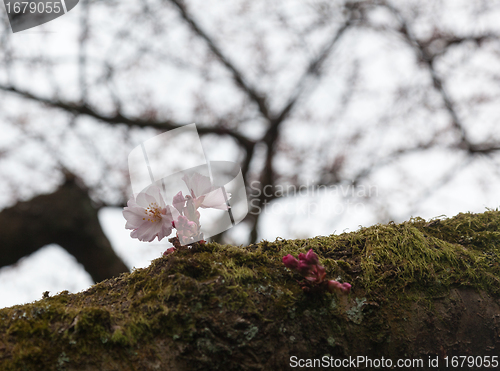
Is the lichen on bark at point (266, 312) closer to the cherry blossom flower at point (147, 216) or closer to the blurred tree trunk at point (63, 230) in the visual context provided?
the cherry blossom flower at point (147, 216)

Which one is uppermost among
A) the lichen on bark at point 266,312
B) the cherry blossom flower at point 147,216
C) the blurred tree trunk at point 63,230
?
the blurred tree trunk at point 63,230

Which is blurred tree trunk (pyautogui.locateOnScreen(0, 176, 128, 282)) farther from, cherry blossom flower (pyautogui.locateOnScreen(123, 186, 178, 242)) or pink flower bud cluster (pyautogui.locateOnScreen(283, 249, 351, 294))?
pink flower bud cluster (pyautogui.locateOnScreen(283, 249, 351, 294))

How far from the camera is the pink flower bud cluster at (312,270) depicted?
0.99 meters

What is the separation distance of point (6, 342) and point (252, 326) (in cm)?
65

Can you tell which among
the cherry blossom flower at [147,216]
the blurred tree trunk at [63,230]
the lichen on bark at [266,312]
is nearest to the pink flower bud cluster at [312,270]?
the lichen on bark at [266,312]

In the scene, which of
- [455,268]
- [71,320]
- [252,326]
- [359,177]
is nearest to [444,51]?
[359,177]

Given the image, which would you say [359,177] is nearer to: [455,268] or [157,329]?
[455,268]

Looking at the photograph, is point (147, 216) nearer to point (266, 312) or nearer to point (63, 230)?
point (266, 312)

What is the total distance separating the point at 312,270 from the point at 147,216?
2.06ft

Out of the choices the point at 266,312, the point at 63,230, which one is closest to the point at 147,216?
the point at 266,312

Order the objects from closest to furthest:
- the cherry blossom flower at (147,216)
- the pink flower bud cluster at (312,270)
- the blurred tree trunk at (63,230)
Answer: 1. the pink flower bud cluster at (312,270)
2. the cherry blossom flower at (147,216)
3. the blurred tree trunk at (63,230)

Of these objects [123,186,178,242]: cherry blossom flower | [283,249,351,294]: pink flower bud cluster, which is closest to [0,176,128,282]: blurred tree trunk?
[123,186,178,242]: cherry blossom flower

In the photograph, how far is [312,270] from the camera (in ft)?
3.27

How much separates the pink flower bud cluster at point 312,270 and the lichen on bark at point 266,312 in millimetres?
50
